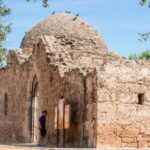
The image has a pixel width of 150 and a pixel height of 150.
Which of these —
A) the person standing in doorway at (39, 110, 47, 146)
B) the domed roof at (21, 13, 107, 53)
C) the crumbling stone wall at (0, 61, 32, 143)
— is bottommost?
the person standing in doorway at (39, 110, 47, 146)

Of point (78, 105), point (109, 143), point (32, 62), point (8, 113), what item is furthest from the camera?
point (8, 113)

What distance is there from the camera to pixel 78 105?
20906 mm

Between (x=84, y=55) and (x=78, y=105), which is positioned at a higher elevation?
(x=84, y=55)

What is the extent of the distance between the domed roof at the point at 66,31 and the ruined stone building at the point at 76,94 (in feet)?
0.23

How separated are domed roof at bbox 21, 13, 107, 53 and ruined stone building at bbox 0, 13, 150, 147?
0.07 metres

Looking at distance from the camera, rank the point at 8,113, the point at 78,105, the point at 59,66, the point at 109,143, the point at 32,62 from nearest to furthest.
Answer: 1. the point at 109,143
2. the point at 78,105
3. the point at 59,66
4. the point at 32,62
5. the point at 8,113

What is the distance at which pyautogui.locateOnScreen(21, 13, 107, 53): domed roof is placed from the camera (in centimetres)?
2919

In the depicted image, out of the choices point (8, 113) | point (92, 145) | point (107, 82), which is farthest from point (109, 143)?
point (8, 113)

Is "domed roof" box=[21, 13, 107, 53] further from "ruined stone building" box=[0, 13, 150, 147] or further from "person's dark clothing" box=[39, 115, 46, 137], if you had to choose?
"person's dark clothing" box=[39, 115, 46, 137]

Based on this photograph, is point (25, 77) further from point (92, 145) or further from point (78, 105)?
point (92, 145)

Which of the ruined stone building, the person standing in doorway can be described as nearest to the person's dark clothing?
the person standing in doorway

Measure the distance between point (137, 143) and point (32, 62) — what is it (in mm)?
8291

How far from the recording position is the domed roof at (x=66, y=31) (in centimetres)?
2919

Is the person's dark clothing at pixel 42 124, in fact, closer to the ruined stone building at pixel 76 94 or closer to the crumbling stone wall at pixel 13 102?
the ruined stone building at pixel 76 94
